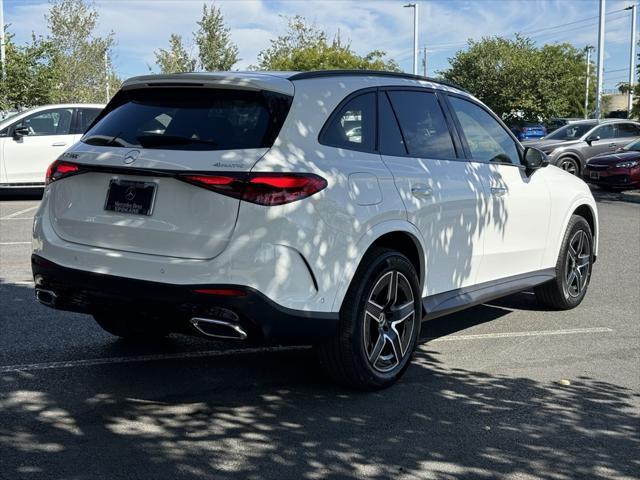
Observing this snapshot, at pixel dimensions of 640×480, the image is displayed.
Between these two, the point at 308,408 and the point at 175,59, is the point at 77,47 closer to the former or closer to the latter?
the point at 175,59

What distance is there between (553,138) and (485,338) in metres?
18.1

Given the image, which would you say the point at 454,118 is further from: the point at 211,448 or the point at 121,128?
the point at 211,448

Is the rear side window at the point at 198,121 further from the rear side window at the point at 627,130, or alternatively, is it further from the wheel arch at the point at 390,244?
the rear side window at the point at 627,130

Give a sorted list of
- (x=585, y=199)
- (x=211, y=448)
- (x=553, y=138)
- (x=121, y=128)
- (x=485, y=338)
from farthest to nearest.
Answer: (x=553, y=138) → (x=585, y=199) → (x=485, y=338) → (x=121, y=128) → (x=211, y=448)

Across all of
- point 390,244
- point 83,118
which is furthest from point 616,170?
point 390,244

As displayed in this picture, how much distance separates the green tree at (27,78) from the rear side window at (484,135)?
21051 mm

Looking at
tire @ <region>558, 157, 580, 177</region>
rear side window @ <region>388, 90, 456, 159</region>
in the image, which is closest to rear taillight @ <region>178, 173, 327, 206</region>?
rear side window @ <region>388, 90, 456, 159</region>

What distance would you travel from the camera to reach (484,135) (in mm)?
6289

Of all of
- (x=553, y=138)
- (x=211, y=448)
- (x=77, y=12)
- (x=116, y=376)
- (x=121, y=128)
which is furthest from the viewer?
(x=77, y=12)

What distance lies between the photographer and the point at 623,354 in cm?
602

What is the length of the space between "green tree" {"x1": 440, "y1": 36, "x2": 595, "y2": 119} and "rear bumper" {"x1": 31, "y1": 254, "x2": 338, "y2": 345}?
39.4m

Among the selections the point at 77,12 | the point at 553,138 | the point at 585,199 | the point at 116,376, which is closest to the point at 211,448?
the point at 116,376

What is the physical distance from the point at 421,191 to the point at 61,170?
2150mm

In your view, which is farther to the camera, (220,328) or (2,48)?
(2,48)
